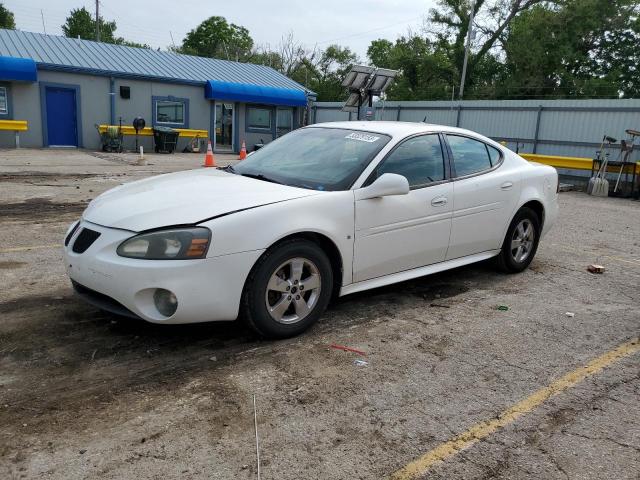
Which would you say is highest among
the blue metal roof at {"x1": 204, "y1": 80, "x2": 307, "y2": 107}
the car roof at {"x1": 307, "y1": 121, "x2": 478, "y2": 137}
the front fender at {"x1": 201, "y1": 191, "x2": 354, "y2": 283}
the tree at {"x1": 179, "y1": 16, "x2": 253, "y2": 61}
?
the tree at {"x1": 179, "y1": 16, "x2": 253, "y2": 61}

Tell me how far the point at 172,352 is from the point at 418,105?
68.2 ft

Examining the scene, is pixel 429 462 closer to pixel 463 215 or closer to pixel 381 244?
pixel 381 244

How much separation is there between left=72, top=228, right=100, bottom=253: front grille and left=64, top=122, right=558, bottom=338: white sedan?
1 cm

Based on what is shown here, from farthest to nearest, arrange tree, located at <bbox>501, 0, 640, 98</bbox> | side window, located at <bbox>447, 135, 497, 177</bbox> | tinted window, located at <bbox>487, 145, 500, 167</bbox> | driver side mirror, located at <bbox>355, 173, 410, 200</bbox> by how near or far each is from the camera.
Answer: tree, located at <bbox>501, 0, 640, 98</bbox>, tinted window, located at <bbox>487, 145, 500, 167</bbox>, side window, located at <bbox>447, 135, 497, 177</bbox>, driver side mirror, located at <bbox>355, 173, 410, 200</bbox>

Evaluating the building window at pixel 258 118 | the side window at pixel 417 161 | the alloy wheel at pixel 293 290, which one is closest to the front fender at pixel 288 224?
the alloy wheel at pixel 293 290

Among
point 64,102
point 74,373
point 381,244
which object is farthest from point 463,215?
point 64,102

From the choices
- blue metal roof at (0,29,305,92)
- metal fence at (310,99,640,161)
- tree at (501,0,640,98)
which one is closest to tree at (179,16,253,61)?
tree at (501,0,640,98)

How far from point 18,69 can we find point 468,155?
19518mm

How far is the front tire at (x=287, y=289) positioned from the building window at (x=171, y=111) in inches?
850

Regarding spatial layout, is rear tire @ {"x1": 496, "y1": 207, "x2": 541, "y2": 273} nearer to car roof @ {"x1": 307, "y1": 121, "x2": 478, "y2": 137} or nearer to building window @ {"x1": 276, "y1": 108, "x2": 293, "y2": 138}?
car roof @ {"x1": 307, "y1": 121, "x2": 478, "y2": 137}

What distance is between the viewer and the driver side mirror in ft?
13.3

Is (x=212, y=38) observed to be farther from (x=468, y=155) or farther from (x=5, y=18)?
(x=468, y=155)

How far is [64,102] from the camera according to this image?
2134 centimetres

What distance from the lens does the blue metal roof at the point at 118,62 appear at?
20.9m
